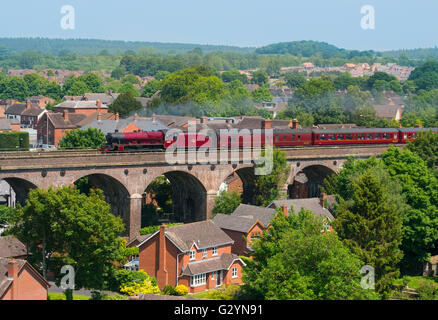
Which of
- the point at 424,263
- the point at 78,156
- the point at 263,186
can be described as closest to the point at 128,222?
the point at 78,156

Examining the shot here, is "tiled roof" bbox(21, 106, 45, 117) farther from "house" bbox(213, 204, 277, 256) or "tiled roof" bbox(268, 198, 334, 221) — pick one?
"house" bbox(213, 204, 277, 256)

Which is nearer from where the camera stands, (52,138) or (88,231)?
(88,231)

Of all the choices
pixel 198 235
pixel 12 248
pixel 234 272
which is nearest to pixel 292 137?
pixel 198 235

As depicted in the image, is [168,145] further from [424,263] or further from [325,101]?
[325,101]

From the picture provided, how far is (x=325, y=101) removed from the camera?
140 meters

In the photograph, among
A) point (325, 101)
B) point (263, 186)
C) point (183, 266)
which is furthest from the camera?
point (325, 101)

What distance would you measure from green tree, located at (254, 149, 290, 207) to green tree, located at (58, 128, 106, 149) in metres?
22.3

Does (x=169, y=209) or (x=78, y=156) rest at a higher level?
(x=78, y=156)

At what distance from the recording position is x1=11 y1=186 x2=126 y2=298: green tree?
153 ft

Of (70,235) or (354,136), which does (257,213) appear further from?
(354,136)

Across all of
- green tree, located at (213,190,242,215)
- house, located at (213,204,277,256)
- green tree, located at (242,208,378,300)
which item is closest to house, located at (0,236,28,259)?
house, located at (213,204,277,256)

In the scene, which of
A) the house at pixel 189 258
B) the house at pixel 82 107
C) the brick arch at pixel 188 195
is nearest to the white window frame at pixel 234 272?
the house at pixel 189 258
